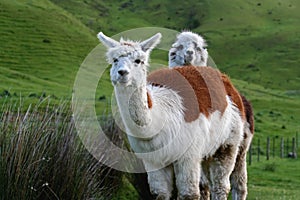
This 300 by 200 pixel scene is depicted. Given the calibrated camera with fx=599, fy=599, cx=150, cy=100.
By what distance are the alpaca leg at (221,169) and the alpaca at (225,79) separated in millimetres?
276

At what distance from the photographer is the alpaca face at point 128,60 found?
6.57 meters

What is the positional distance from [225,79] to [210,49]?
320 feet

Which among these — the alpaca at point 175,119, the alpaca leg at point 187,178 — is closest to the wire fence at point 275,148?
the alpaca at point 175,119

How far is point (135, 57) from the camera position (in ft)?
22.3

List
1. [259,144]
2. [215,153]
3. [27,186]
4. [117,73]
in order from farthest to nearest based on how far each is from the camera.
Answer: [259,144] → [215,153] → [27,186] → [117,73]

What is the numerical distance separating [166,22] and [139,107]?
116511 mm

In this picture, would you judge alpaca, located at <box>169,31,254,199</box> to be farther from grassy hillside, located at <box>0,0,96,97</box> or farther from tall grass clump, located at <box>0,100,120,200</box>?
grassy hillside, located at <box>0,0,96,97</box>

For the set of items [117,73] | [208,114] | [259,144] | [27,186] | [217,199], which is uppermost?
[117,73]

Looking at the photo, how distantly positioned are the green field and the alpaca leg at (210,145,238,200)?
3.23m

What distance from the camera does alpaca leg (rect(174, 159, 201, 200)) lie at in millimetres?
7309

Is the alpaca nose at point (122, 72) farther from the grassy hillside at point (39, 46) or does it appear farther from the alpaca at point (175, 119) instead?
the grassy hillside at point (39, 46)

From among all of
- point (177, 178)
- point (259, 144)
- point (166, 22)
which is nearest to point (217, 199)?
point (177, 178)

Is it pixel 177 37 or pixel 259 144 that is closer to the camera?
pixel 177 37

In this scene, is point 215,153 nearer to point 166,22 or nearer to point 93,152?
point 93,152
